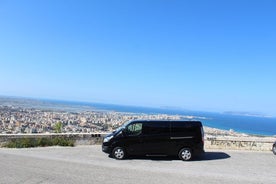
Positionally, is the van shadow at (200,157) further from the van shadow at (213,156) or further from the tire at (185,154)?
the tire at (185,154)

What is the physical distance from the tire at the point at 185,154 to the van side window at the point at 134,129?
6.66ft

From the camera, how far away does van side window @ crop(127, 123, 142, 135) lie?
48.6ft

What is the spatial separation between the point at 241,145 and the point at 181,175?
8.33 m

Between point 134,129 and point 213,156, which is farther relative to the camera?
point 213,156

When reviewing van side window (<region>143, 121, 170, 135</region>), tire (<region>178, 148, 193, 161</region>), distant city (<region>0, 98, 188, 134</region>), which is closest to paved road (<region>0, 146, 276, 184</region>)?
tire (<region>178, 148, 193, 161</region>)

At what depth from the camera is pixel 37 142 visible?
17.7 metres

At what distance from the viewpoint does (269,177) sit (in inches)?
433

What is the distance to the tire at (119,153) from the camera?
14406mm

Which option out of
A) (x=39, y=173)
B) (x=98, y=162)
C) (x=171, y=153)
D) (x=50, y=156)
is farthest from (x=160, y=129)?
(x=39, y=173)

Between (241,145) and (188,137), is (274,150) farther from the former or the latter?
(188,137)

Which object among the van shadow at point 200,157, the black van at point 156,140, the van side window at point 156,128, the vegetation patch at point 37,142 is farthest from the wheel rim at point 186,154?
the vegetation patch at point 37,142

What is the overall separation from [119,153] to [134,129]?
1.28 metres

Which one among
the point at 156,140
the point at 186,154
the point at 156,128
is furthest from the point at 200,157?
the point at 156,128

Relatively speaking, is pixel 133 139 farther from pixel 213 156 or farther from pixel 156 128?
pixel 213 156
